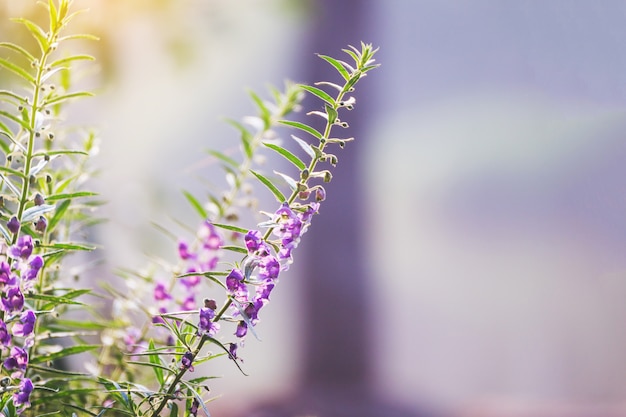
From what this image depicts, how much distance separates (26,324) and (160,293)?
0.18 meters

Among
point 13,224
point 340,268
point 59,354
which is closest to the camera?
point 13,224

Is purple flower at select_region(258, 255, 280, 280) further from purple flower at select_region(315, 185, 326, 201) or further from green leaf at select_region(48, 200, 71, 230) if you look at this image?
green leaf at select_region(48, 200, 71, 230)

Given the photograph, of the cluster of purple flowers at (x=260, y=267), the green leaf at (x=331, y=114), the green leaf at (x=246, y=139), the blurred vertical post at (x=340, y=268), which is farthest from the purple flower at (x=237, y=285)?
the blurred vertical post at (x=340, y=268)

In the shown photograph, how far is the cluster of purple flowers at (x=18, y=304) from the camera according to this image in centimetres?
40

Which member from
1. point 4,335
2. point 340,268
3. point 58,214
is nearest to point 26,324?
point 4,335

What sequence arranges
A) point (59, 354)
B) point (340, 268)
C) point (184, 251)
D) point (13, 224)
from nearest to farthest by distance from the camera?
point (13, 224) → point (59, 354) → point (184, 251) → point (340, 268)

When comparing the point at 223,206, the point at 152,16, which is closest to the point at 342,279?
the point at 152,16

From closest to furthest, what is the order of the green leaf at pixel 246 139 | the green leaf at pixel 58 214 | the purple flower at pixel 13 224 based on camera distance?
the purple flower at pixel 13 224 → the green leaf at pixel 58 214 → the green leaf at pixel 246 139

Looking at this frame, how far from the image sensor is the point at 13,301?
1.29ft

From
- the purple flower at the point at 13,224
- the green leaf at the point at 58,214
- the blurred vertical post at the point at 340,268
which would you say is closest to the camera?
the purple flower at the point at 13,224

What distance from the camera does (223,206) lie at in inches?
25.6

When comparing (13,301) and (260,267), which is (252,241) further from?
(13,301)

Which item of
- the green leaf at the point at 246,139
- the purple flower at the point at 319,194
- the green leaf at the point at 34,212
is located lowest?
the green leaf at the point at 34,212

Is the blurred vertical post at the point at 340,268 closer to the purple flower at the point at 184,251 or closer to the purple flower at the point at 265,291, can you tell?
the purple flower at the point at 184,251
